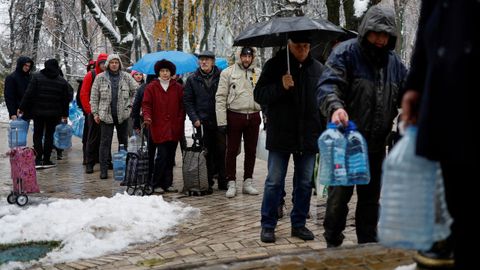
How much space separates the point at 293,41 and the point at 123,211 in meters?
2.63

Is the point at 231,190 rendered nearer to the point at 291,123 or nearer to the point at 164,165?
the point at 164,165

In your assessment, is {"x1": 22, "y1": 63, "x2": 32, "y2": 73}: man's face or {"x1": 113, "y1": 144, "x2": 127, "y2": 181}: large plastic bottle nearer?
{"x1": 113, "y1": 144, "x2": 127, "y2": 181}: large plastic bottle

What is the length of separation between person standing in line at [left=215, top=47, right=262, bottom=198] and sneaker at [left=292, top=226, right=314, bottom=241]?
2.35m

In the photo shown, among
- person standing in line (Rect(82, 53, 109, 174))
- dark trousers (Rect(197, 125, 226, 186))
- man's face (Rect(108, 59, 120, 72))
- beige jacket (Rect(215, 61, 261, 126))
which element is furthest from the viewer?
person standing in line (Rect(82, 53, 109, 174))

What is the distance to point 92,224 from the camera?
5953 mm

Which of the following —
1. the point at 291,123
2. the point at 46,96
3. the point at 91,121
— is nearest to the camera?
the point at 291,123

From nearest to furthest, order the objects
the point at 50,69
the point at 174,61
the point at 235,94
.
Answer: the point at 235,94
the point at 174,61
the point at 50,69

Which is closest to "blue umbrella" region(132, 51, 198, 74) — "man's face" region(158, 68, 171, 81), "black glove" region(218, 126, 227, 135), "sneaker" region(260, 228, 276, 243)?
"man's face" region(158, 68, 171, 81)

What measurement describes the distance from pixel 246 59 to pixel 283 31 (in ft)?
7.69

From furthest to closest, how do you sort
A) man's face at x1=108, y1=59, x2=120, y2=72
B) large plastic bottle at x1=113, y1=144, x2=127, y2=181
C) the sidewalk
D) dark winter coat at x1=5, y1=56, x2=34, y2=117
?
1. dark winter coat at x1=5, y1=56, x2=34, y2=117
2. man's face at x1=108, y1=59, x2=120, y2=72
3. large plastic bottle at x1=113, y1=144, x2=127, y2=181
4. the sidewalk

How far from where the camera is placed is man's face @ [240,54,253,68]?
7.97 m

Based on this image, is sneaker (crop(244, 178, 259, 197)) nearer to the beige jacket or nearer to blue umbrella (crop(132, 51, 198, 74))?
the beige jacket

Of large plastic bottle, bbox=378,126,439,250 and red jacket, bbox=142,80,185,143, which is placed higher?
red jacket, bbox=142,80,185,143

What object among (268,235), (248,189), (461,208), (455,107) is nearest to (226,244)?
(268,235)
